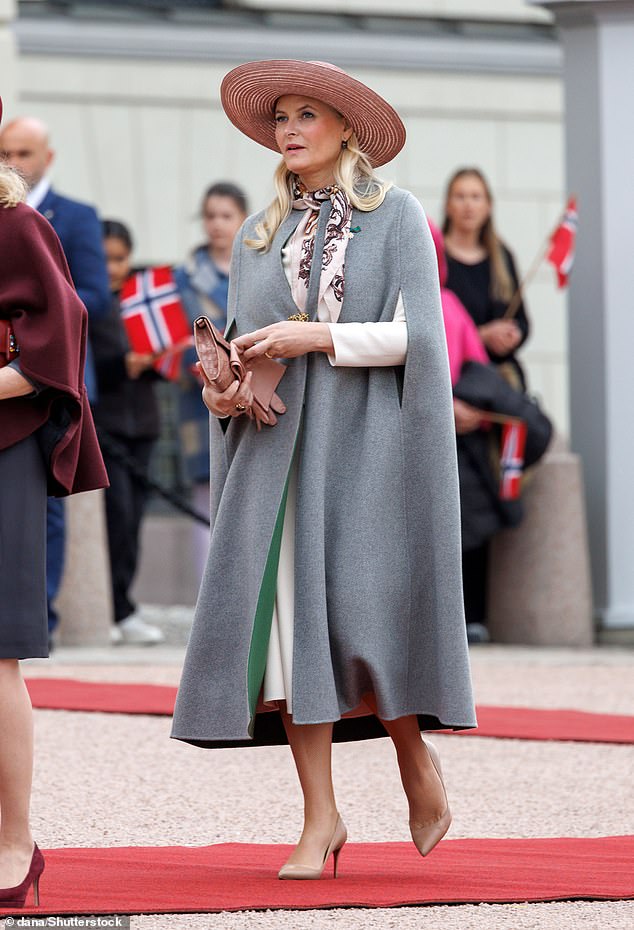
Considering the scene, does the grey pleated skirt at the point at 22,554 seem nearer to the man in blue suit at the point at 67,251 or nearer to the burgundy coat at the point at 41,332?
the burgundy coat at the point at 41,332

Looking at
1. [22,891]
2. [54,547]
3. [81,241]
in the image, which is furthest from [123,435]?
[22,891]

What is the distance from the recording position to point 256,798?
5875mm

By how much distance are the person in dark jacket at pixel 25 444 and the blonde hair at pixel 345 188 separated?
655 mm

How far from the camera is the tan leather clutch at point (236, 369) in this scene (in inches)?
184

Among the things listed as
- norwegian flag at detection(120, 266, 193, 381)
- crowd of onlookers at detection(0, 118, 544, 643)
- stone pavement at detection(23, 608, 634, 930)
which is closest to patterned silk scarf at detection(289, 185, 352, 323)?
stone pavement at detection(23, 608, 634, 930)

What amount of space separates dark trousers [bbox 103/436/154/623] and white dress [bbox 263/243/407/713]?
17.3 ft

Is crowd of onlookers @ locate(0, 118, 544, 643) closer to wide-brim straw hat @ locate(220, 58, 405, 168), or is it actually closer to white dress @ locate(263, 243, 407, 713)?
wide-brim straw hat @ locate(220, 58, 405, 168)

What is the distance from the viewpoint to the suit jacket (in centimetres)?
888

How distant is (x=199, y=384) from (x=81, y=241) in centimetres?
144

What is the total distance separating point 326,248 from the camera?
4.84 metres

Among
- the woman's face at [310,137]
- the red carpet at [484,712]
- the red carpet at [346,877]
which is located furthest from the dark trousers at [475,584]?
the woman's face at [310,137]

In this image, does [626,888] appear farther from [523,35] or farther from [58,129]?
[523,35]

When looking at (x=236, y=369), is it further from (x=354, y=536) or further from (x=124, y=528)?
(x=124, y=528)

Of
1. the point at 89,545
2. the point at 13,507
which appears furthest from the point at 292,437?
the point at 89,545
